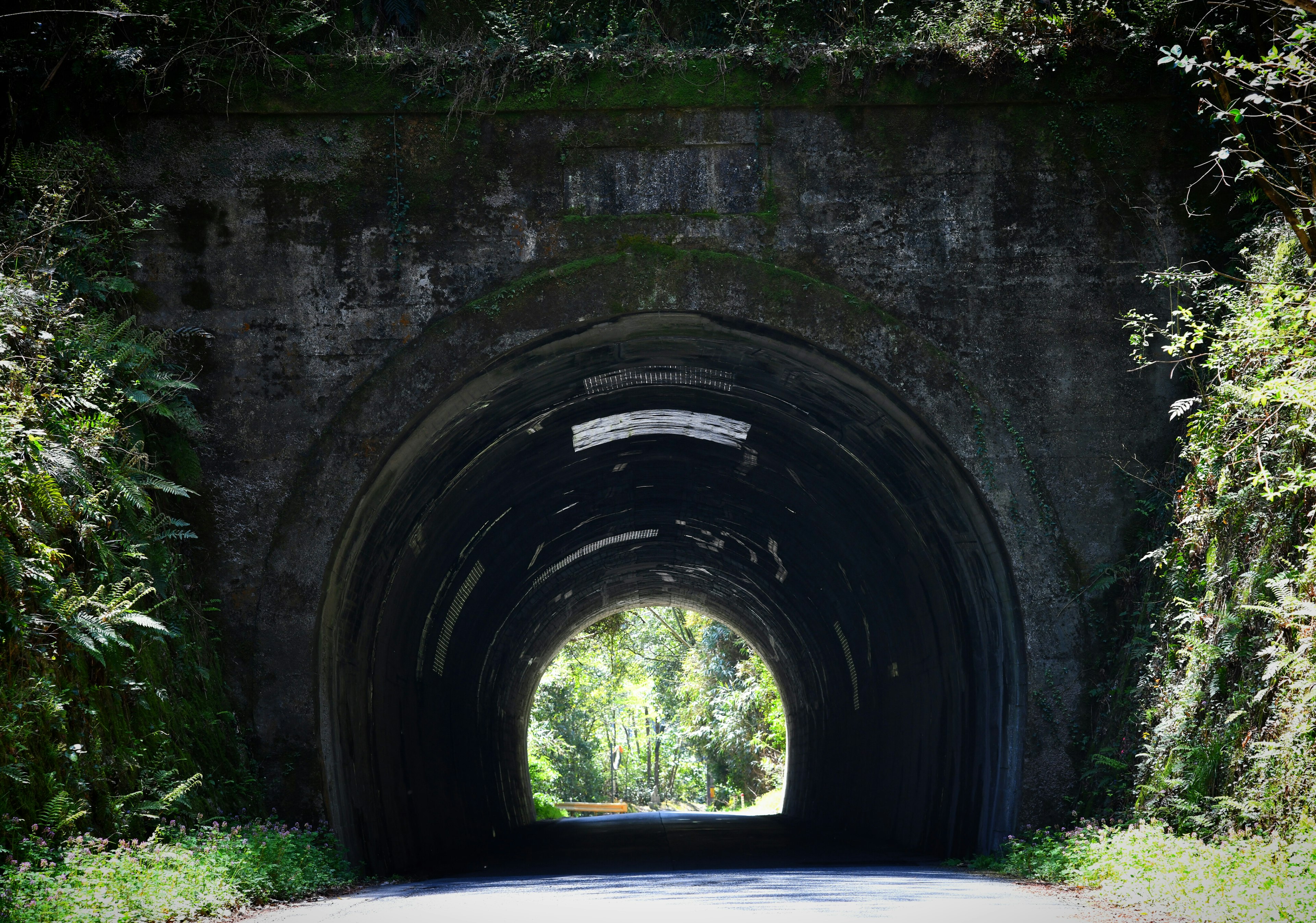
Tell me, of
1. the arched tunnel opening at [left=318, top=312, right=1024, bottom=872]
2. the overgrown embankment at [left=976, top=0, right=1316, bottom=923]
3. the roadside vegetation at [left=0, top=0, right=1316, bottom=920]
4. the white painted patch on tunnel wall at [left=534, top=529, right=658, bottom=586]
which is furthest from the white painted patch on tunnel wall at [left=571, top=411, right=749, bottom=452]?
the white painted patch on tunnel wall at [left=534, top=529, right=658, bottom=586]

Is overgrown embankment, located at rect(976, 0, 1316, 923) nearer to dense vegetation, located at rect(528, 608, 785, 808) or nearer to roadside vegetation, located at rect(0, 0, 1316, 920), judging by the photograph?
roadside vegetation, located at rect(0, 0, 1316, 920)

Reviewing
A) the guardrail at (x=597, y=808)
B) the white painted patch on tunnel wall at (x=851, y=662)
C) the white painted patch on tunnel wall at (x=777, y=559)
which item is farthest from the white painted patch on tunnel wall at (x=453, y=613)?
the guardrail at (x=597, y=808)

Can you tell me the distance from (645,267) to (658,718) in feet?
197

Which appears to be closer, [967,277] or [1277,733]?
[1277,733]

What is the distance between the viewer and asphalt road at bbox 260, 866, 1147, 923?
638cm

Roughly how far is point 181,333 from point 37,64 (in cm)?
251

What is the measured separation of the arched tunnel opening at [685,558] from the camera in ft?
33.2

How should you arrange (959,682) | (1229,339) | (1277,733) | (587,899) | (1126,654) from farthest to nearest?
1. (959,682)
2. (1126,654)
3. (1229,339)
4. (587,899)
5. (1277,733)

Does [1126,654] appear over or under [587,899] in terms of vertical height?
over

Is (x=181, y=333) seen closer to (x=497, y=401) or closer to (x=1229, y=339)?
(x=497, y=401)

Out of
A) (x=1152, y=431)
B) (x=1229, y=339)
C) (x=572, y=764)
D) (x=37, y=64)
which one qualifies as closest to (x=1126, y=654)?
(x=1152, y=431)

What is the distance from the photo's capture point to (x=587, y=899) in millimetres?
7836

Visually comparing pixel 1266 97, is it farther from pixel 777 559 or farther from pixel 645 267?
pixel 777 559

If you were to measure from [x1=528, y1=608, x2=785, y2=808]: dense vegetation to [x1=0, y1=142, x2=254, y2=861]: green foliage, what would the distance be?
20.7 metres
